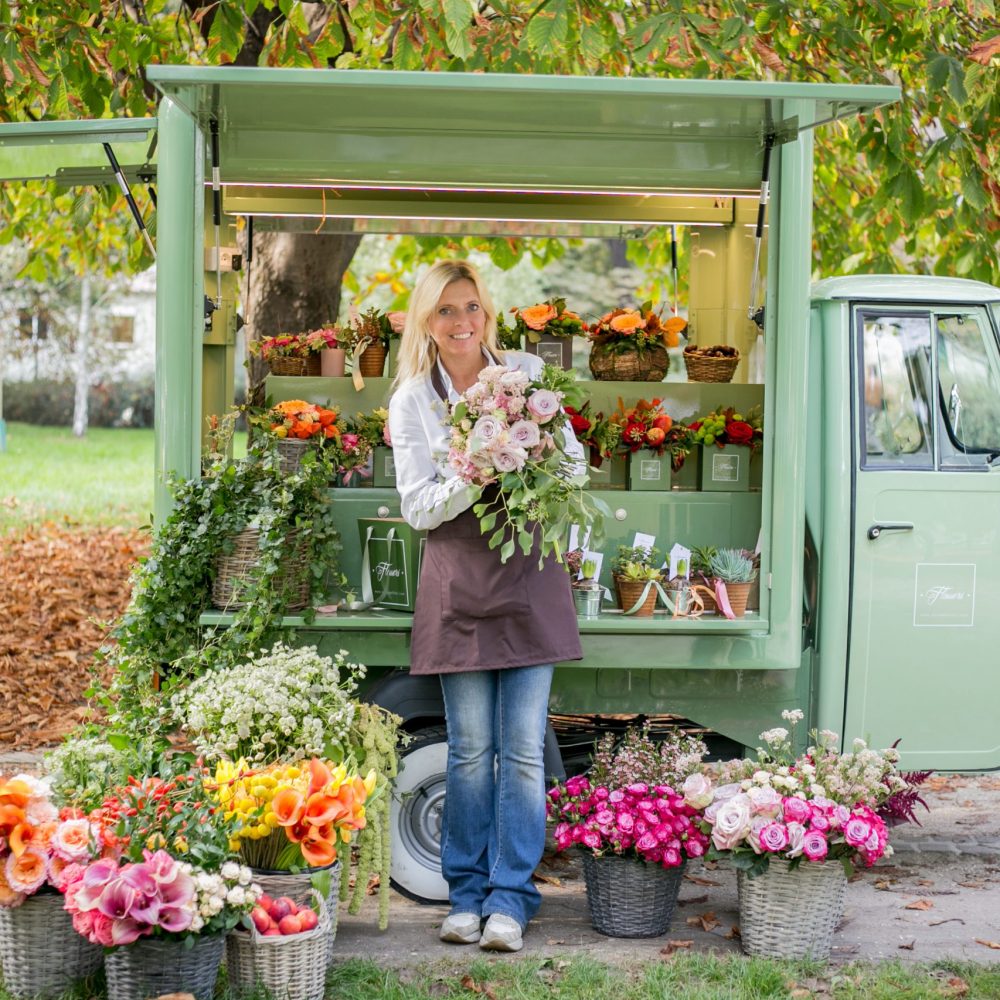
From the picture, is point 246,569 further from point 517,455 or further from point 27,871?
point 27,871

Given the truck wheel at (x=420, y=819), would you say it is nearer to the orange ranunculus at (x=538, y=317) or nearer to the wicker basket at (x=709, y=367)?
the orange ranunculus at (x=538, y=317)

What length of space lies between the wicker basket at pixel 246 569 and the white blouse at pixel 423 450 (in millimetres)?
513

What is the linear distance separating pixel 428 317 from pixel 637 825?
1728mm

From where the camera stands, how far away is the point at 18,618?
9.41 meters

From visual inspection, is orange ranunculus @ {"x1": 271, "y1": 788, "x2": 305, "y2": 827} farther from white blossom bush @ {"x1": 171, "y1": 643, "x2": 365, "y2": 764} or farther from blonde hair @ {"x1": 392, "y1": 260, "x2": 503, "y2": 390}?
blonde hair @ {"x1": 392, "y1": 260, "x2": 503, "y2": 390}

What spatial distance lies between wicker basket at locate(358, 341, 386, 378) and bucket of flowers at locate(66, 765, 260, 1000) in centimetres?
201

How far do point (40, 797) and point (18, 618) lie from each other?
236 inches

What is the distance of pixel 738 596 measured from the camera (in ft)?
15.2

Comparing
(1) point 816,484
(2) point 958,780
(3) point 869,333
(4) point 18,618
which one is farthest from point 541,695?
(4) point 18,618

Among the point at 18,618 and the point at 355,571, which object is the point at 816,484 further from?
the point at 18,618

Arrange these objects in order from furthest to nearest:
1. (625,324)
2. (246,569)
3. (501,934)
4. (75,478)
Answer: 1. (75,478)
2. (625,324)
3. (246,569)
4. (501,934)

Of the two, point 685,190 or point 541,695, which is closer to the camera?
point 541,695

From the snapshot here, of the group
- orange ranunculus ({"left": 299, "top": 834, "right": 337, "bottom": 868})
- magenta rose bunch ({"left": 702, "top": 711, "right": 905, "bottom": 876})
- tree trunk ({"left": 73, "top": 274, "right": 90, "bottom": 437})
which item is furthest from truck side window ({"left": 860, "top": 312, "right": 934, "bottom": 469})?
tree trunk ({"left": 73, "top": 274, "right": 90, "bottom": 437})

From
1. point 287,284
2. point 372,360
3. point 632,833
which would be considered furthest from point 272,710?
point 287,284
